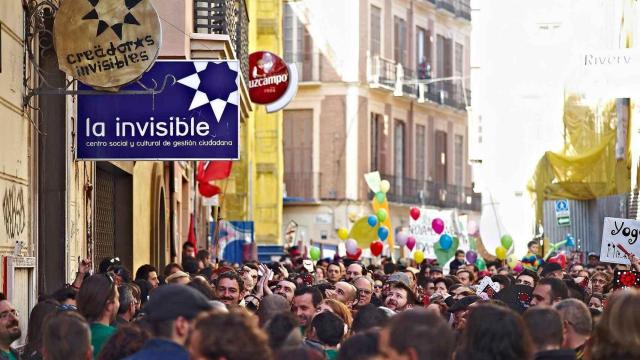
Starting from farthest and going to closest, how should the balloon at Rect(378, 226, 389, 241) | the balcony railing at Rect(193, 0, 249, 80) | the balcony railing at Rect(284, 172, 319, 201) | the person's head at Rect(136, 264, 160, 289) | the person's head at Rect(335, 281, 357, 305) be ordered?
the balcony railing at Rect(284, 172, 319, 201)
the balloon at Rect(378, 226, 389, 241)
the balcony railing at Rect(193, 0, 249, 80)
the person's head at Rect(136, 264, 160, 289)
the person's head at Rect(335, 281, 357, 305)

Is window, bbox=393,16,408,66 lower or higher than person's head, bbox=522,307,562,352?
higher

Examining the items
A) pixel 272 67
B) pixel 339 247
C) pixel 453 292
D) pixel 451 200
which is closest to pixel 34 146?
pixel 453 292

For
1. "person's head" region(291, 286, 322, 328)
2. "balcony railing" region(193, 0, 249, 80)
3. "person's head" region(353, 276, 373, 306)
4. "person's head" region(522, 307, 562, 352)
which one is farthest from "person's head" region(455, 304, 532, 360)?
"balcony railing" region(193, 0, 249, 80)

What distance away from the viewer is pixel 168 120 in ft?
51.0

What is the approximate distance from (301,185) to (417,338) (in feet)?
141

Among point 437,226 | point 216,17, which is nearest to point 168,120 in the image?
point 216,17

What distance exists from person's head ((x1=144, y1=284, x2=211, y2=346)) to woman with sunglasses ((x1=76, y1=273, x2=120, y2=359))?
2160mm

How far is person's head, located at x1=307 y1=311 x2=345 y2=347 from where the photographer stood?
29.8 feet

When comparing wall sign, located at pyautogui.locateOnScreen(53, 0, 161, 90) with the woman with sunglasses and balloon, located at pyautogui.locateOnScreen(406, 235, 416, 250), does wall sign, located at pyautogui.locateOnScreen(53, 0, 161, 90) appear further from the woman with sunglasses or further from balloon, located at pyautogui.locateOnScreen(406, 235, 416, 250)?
balloon, located at pyautogui.locateOnScreen(406, 235, 416, 250)

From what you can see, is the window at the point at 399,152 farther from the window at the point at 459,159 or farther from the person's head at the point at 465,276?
the person's head at the point at 465,276

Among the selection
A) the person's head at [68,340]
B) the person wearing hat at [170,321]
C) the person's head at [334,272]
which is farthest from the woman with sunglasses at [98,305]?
the person's head at [334,272]

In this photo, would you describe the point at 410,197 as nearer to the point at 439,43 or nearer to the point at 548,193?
the point at 439,43

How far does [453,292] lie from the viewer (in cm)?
1413

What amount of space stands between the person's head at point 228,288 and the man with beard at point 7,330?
9.86 ft
